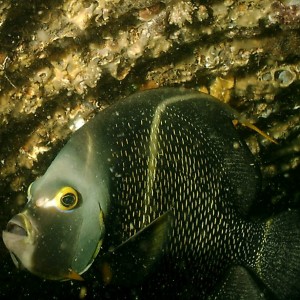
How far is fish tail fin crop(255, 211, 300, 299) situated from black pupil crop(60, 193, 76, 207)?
1248 mm

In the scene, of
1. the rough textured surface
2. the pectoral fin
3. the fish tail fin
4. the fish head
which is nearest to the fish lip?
the fish head

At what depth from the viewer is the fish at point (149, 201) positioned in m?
1.62

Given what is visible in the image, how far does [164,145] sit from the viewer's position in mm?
1826

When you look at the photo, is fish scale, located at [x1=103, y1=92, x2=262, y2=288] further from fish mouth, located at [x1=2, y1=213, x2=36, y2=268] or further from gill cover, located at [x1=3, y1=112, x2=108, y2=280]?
fish mouth, located at [x1=2, y1=213, x2=36, y2=268]

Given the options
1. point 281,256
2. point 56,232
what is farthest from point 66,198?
point 281,256

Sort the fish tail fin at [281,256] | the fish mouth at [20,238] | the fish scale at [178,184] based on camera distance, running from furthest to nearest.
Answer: the fish tail fin at [281,256] < the fish scale at [178,184] < the fish mouth at [20,238]

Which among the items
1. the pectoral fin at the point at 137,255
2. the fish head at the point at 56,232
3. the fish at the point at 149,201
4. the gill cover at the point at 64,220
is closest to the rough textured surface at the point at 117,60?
the fish at the point at 149,201

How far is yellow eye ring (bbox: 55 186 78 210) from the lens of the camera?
1.62 m

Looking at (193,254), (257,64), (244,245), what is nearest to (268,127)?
(257,64)

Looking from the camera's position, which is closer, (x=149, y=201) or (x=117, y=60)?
(x=149, y=201)

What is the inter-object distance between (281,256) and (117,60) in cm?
164

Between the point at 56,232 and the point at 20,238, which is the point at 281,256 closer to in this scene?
the point at 56,232

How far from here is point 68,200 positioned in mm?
1620

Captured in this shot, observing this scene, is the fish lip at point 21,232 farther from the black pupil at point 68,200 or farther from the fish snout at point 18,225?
the black pupil at point 68,200
